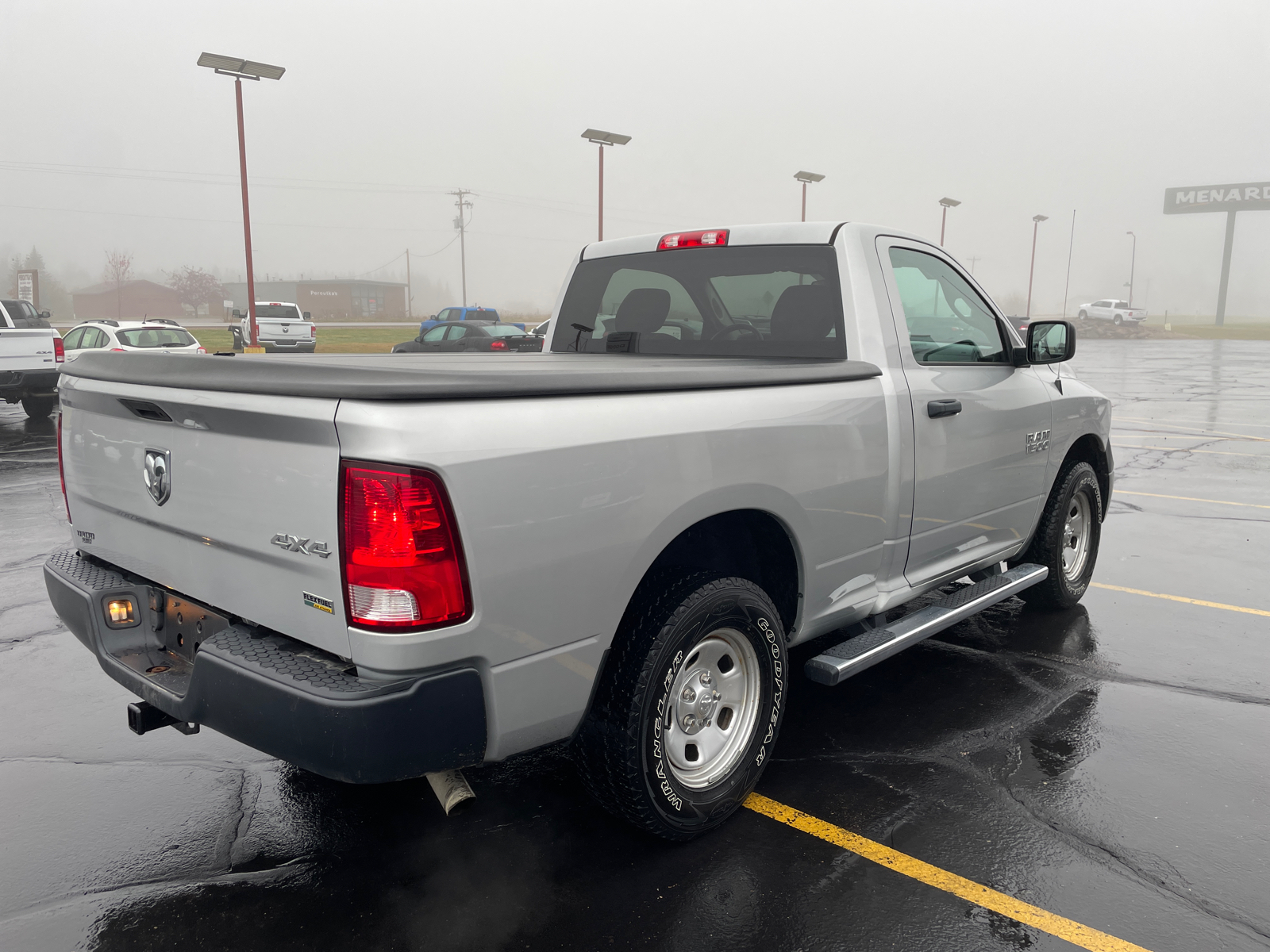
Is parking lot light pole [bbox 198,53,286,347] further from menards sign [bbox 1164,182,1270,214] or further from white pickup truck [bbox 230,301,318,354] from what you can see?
menards sign [bbox 1164,182,1270,214]

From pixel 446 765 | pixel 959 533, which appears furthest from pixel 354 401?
pixel 959 533

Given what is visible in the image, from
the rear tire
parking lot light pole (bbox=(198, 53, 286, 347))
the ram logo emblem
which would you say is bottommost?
the rear tire

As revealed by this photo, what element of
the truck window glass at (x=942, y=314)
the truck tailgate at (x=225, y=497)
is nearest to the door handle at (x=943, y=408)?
the truck window glass at (x=942, y=314)

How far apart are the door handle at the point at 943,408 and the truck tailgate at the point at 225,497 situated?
2.43 metres

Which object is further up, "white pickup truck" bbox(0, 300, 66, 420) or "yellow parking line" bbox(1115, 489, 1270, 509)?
"white pickup truck" bbox(0, 300, 66, 420)

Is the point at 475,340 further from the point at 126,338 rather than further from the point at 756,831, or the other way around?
the point at 756,831

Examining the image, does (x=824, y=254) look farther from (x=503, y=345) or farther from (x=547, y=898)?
(x=503, y=345)

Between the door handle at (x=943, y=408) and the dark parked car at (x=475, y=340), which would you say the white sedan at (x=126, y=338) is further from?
the door handle at (x=943, y=408)

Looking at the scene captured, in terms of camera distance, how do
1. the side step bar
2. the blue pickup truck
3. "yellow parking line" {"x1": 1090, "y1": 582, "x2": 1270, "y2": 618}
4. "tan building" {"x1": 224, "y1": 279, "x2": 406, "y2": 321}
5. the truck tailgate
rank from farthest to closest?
"tan building" {"x1": 224, "y1": 279, "x2": 406, "y2": 321} < the blue pickup truck < "yellow parking line" {"x1": 1090, "y1": 582, "x2": 1270, "y2": 618} < the side step bar < the truck tailgate

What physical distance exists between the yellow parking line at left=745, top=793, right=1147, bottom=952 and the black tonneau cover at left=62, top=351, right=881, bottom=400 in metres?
1.49


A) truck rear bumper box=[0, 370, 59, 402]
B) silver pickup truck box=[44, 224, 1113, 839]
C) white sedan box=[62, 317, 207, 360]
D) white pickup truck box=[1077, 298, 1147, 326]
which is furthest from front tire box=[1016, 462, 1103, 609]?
white pickup truck box=[1077, 298, 1147, 326]

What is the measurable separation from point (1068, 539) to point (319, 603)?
4.59 metres

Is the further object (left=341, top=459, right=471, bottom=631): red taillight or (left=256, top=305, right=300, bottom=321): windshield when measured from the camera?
(left=256, top=305, right=300, bottom=321): windshield

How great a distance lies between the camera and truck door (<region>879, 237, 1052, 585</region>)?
12.1 feet
